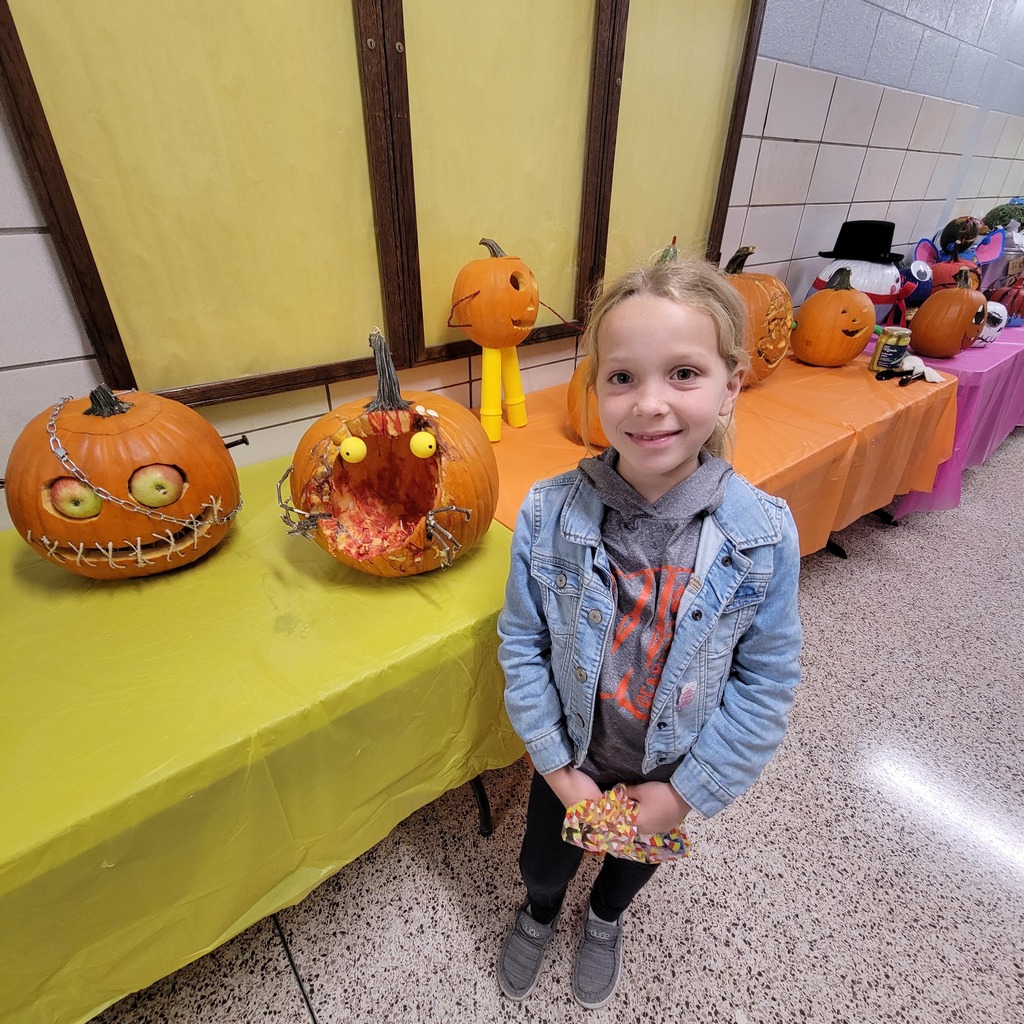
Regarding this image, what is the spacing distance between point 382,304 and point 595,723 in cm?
89

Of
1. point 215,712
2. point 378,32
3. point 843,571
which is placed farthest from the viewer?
point 843,571

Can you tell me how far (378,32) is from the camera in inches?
34.4

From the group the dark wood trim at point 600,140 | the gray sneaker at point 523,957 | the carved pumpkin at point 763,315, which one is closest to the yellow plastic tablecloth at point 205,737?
the gray sneaker at point 523,957

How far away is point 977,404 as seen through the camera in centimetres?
178

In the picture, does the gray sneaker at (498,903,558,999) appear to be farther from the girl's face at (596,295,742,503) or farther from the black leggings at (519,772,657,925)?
the girl's face at (596,295,742,503)

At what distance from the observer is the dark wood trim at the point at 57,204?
2.17 feet

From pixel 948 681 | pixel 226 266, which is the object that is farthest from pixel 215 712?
pixel 948 681

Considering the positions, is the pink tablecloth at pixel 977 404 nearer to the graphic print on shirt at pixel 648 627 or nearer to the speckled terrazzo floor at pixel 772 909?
the speckled terrazzo floor at pixel 772 909

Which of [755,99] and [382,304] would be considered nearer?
[382,304]

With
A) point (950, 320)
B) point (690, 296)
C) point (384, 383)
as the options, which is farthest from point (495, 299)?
point (950, 320)

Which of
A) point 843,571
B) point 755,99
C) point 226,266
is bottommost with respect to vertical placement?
point 843,571

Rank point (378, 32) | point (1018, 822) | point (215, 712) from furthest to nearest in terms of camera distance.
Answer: point (1018, 822), point (378, 32), point (215, 712)

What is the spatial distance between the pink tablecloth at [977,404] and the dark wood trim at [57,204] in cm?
221

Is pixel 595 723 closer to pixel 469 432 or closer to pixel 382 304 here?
pixel 469 432
